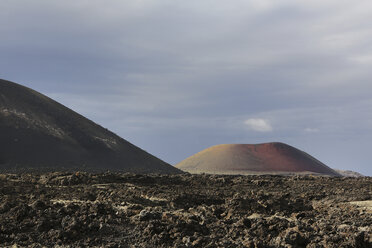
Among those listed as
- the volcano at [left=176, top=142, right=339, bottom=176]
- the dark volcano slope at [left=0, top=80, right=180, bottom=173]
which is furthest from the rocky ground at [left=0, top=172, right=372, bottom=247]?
the volcano at [left=176, top=142, right=339, bottom=176]

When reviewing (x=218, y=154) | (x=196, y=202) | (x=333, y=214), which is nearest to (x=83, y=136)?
(x=218, y=154)

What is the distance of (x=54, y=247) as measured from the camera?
38.8ft

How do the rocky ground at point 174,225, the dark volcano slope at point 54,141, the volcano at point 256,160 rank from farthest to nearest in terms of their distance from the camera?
1. the volcano at point 256,160
2. the dark volcano slope at point 54,141
3. the rocky ground at point 174,225

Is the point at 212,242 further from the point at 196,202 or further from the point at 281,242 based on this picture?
the point at 196,202

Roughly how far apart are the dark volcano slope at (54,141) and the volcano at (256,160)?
2655cm

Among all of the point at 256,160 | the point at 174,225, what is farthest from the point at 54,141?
the point at 174,225

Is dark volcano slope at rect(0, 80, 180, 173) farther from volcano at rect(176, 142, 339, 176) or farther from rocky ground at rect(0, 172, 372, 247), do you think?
rocky ground at rect(0, 172, 372, 247)

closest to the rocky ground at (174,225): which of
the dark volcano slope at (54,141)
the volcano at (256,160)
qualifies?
the dark volcano slope at (54,141)

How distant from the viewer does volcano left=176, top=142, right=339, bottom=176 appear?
94.8 meters

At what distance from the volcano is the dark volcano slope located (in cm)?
2655

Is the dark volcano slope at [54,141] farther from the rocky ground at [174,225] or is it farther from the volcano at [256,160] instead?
the rocky ground at [174,225]

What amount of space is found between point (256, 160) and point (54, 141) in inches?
1953

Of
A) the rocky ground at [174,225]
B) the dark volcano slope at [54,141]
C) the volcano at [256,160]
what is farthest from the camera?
the volcano at [256,160]

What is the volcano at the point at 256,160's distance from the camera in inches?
3730
